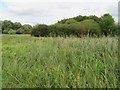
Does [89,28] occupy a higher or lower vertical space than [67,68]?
higher

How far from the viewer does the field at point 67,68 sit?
360 centimetres

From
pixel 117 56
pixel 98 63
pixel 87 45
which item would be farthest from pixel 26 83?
pixel 87 45

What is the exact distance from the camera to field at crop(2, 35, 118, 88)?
360 centimetres

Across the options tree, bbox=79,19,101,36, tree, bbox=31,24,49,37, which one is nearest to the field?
tree, bbox=79,19,101,36

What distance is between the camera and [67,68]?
4.45 m

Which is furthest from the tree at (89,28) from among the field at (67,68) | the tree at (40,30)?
the field at (67,68)

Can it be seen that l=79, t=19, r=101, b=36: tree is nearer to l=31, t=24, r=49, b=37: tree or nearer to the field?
l=31, t=24, r=49, b=37: tree

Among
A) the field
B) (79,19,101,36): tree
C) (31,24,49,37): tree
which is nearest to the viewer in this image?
the field

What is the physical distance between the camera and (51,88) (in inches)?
147

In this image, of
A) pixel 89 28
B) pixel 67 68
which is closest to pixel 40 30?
pixel 89 28

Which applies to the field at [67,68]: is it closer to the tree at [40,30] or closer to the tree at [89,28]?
the tree at [89,28]

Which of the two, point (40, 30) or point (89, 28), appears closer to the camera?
point (89, 28)

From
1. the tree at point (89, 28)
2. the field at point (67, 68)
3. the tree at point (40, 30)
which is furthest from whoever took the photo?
the tree at point (40, 30)

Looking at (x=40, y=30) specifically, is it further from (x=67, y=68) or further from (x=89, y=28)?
(x=67, y=68)
